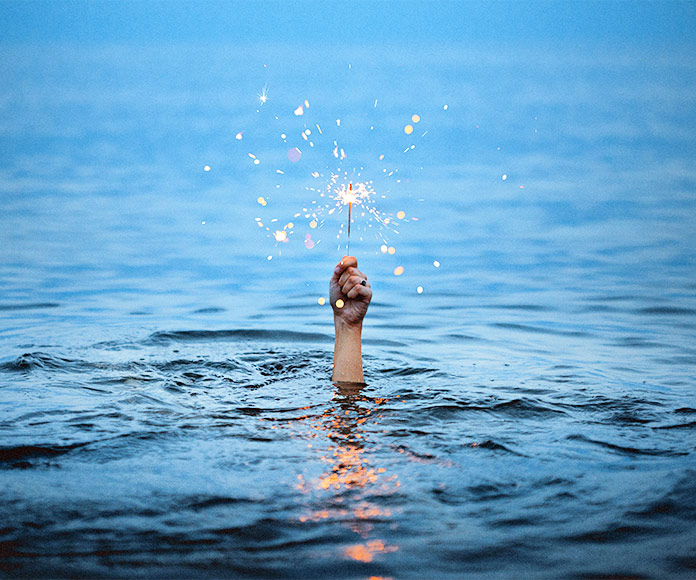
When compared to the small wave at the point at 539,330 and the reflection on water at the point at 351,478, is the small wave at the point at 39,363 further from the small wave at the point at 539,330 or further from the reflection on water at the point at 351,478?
the small wave at the point at 539,330

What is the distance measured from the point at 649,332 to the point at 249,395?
16.5 ft

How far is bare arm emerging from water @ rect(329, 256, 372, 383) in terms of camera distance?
247 inches

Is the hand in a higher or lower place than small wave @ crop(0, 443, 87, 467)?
higher

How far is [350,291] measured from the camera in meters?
6.26

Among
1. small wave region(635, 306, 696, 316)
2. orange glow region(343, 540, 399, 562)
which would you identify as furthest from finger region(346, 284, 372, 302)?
small wave region(635, 306, 696, 316)

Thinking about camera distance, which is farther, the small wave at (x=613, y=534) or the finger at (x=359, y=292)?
the finger at (x=359, y=292)

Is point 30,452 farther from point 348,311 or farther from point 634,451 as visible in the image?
point 634,451

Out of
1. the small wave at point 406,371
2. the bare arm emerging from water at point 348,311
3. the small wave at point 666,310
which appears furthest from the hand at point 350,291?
the small wave at point 666,310

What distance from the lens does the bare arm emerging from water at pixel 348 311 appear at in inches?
247

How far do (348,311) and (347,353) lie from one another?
1.29 ft

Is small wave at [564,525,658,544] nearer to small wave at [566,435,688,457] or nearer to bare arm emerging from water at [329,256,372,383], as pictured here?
small wave at [566,435,688,457]

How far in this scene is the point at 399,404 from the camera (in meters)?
6.19

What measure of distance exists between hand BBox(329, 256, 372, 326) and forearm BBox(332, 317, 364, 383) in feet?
0.19

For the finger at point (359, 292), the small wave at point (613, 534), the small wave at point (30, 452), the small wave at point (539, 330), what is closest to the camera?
the small wave at point (613, 534)
